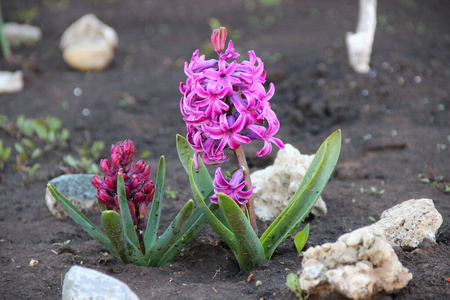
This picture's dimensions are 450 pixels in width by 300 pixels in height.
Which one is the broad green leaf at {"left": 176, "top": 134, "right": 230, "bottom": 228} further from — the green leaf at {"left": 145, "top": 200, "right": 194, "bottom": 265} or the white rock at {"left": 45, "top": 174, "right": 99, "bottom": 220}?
the white rock at {"left": 45, "top": 174, "right": 99, "bottom": 220}

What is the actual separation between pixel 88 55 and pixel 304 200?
5.37 meters

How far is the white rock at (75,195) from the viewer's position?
12.6 feet

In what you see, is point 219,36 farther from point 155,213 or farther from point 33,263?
point 33,263

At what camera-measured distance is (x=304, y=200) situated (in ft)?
9.30

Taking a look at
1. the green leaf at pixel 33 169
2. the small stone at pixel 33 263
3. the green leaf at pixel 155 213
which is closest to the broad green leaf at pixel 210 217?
the green leaf at pixel 155 213

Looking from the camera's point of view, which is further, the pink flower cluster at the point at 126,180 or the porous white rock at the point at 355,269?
the pink flower cluster at the point at 126,180

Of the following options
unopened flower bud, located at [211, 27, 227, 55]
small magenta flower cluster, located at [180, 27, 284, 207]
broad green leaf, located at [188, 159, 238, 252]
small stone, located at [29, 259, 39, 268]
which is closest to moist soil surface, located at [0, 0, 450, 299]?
small stone, located at [29, 259, 39, 268]

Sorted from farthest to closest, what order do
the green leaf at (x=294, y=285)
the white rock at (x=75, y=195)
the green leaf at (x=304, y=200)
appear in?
1. the white rock at (x=75, y=195)
2. the green leaf at (x=304, y=200)
3. the green leaf at (x=294, y=285)

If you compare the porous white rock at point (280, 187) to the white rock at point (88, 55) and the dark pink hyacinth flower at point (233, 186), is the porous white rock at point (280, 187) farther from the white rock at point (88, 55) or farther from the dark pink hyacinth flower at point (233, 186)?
the white rock at point (88, 55)

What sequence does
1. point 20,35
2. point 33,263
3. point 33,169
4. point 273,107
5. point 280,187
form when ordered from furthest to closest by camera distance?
point 20,35
point 273,107
point 33,169
point 280,187
point 33,263

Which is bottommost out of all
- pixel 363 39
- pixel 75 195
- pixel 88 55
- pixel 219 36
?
pixel 88 55

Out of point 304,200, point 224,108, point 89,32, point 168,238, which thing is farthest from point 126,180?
point 89,32

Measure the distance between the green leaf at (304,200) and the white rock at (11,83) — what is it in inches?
205

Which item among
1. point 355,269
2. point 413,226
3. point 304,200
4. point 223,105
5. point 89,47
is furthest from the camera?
point 89,47
